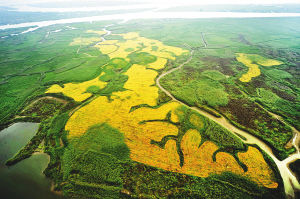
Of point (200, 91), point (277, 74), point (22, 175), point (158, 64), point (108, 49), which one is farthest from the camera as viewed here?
point (108, 49)

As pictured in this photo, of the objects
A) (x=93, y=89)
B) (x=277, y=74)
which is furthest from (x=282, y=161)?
(x=93, y=89)

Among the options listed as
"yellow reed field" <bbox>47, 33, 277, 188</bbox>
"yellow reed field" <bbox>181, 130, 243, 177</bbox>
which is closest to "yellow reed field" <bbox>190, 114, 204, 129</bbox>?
"yellow reed field" <bbox>47, 33, 277, 188</bbox>

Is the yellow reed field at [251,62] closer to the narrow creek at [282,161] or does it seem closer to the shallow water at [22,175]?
the narrow creek at [282,161]

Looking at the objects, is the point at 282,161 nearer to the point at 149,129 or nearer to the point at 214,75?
the point at 149,129

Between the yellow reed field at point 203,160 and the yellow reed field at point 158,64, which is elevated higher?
the yellow reed field at point 158,64

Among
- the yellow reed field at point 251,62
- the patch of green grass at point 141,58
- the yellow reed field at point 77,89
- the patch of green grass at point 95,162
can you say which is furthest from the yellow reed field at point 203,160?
the patch of green grass at point 141,58

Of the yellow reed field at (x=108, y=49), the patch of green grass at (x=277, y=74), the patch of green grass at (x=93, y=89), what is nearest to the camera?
the patch of green grass at (x=93, y=89)

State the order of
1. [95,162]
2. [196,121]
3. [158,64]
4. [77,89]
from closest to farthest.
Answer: [95,162] < [196,121] < [77,89] < [158,64]
